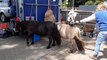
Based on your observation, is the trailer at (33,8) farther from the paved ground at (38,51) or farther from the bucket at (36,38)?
the paved ground at (38,51)

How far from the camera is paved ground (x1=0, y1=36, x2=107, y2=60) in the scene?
805cm

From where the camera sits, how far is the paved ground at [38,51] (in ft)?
26.4

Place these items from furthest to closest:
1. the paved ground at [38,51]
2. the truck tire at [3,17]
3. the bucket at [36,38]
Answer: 1. the truck tire at [3,17]
2. the bucket at [36,38]
3. the paved ground at [38,51]

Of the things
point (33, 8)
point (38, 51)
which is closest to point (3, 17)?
point (33, 8)

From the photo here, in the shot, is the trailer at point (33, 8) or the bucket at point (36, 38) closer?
the bucket at point (36, 38)

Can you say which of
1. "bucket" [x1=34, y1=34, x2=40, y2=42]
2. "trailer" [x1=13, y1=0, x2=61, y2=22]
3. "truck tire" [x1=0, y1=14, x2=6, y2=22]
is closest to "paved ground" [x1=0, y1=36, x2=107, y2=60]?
"bucket" [x1=34, y1=34, x2=40, y2=42]

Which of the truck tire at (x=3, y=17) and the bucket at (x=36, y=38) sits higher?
the truck tire at (x=3, y=17)

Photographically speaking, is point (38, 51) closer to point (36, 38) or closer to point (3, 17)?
point (36, 38)

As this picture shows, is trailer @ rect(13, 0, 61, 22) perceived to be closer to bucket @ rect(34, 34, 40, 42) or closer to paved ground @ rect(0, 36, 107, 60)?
bucket @ rect(34, 34, 40, 42)

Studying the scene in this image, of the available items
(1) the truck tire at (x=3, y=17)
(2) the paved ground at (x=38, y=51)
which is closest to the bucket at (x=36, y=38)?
(2) the paved ground at (x=38, y=51)

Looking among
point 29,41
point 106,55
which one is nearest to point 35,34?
point 29,41

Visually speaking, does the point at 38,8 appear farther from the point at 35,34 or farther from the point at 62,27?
the point at 62,27

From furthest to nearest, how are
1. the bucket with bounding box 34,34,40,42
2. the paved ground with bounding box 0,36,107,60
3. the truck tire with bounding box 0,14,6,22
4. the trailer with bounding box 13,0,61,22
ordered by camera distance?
the truck tire with bounding box 0,14,6,22 < the trailer with bounding box 13,0,61,22 < the bucket with bounding box 34,34,40,42 < the paved ground with bounding box 0,36,107,60

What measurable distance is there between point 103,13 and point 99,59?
4.77 feet
